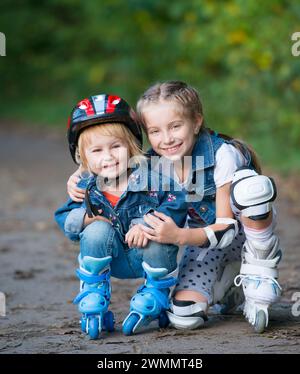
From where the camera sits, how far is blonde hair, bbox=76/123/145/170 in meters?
3.84

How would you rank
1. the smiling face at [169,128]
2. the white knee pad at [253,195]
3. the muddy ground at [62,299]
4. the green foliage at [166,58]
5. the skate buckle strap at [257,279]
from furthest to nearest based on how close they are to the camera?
the green foliage at [166,58], the smiling face at [169,128], the skate buckle strap at [257,279], the white knee pad at [253,195], the muddy ground at [62,299]

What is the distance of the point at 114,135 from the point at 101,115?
0.35ft

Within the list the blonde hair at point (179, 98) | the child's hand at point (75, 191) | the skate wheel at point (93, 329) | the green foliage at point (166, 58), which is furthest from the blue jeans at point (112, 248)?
the green foliage at point (166, 58)

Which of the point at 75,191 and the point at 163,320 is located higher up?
the point at 75,191

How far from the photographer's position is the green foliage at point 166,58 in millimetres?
9867

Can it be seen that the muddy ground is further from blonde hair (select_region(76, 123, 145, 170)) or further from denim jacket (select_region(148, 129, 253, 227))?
blonde hair (select_region(76, 123, 145, 170))

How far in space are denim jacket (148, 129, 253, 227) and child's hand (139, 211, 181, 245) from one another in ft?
0.96

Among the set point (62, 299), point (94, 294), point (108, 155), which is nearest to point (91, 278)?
point (94, 294)

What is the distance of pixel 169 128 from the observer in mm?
3895

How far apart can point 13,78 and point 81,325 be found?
18.9m

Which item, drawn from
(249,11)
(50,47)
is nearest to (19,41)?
(50,47)

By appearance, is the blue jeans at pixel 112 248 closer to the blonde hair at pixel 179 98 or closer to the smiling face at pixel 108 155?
the smiling face at pixel 108 155

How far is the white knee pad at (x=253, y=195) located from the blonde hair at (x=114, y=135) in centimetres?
46

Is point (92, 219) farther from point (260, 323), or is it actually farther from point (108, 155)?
point (260, 323)
